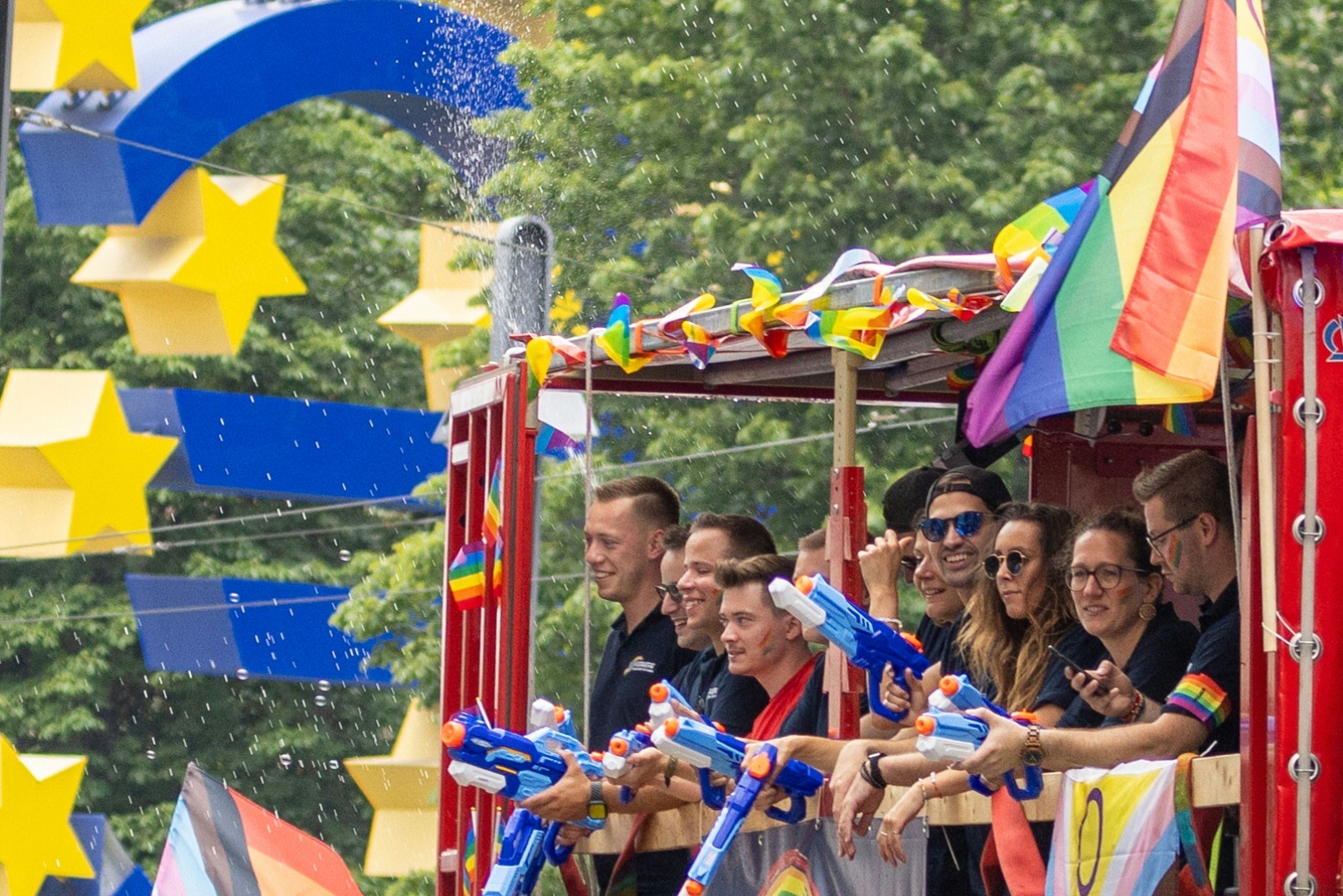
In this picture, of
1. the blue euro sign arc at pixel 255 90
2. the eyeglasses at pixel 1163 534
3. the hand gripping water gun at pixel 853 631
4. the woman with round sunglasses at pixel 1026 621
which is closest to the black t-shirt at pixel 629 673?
the woman with round sunglasses at pixel 1026 621

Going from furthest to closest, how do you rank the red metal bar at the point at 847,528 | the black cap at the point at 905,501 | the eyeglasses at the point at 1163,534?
the black cap at the point at 905,501, the red metal bar at the point at 847,528, the eyeglasses at the point at 1163,534

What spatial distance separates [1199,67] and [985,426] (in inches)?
35.5

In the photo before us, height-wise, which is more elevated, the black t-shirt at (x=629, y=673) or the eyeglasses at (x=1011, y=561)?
the eyeglasses at (x=1011, y=561)

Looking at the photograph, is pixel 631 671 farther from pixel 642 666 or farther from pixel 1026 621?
pixel 1026 621

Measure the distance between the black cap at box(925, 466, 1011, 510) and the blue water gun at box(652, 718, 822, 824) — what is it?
3.65 feet

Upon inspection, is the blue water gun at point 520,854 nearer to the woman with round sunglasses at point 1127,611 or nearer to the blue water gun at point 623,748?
the blue water gun at point 623,748

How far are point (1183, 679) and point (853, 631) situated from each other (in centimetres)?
82

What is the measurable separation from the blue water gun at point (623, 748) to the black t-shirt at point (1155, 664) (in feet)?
3.79

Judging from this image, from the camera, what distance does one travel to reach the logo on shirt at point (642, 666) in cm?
784

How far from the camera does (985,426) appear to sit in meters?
5.14

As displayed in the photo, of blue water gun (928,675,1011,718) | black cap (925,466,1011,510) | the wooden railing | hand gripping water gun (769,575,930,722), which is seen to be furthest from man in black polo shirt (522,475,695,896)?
blue water gun (928,675,1011,718)

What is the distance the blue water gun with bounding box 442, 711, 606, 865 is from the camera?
6.18 metres

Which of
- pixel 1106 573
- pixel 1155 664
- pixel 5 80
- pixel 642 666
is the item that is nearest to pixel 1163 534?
pixel 1106 573

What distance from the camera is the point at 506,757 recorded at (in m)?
6.27
